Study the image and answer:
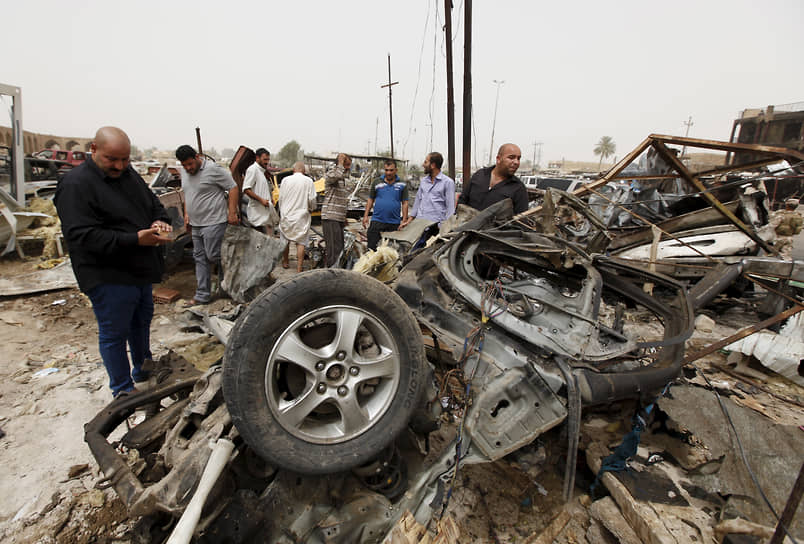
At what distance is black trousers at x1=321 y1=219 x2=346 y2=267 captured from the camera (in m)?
5.76

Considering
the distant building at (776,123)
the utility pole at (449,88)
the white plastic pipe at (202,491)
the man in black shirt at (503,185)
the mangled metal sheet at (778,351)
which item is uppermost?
the distant building at (776,123)

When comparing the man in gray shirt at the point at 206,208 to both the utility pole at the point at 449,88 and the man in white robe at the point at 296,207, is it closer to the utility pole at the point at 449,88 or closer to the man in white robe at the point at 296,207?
the man in white robe at the point at 296,207

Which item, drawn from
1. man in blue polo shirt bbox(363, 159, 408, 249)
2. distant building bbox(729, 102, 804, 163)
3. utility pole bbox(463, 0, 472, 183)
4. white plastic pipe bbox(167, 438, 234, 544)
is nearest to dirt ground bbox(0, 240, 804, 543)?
white plastic pipe bbox(167, 438, 234, 544)

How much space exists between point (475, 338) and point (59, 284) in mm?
6109

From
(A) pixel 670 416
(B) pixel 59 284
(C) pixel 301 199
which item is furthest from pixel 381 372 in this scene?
(B) pixel 59 284

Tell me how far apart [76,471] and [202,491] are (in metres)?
1.61

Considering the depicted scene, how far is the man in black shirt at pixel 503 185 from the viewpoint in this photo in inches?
147

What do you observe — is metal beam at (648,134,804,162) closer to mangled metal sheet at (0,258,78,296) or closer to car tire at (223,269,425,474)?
car tire at (223,269,425,474)

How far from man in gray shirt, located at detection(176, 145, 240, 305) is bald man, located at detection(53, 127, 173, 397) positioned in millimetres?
1875

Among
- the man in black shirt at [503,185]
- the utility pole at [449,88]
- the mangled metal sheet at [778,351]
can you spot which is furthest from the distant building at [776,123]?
the man in black shirt at [503,185]

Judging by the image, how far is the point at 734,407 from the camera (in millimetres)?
2525

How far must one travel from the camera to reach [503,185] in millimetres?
3828

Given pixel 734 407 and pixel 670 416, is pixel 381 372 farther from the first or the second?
pixel 734 407

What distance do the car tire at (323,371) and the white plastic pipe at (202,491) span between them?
90mm
